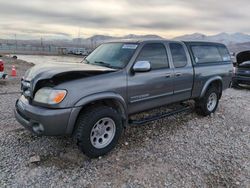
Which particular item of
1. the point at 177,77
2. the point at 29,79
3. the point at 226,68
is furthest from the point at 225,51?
the point at 29,79

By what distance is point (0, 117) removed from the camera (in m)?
5.59

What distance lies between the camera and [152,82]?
4633mm

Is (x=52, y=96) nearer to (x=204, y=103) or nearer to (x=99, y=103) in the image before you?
(x=99, y=103)

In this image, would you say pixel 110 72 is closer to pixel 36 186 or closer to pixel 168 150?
pixel 168 150

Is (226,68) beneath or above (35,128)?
above

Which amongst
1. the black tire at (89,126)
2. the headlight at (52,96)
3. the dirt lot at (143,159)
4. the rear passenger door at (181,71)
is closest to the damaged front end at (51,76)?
the headlight at (52,96)

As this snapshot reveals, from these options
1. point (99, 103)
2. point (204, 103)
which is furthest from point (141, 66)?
point (204, 103)

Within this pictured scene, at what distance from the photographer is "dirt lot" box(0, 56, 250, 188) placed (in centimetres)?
341

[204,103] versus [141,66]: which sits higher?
[141,66]

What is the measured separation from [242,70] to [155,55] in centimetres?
702

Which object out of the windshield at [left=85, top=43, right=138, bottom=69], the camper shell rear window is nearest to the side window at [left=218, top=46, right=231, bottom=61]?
the camper shell rear window

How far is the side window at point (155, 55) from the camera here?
459 centimetres

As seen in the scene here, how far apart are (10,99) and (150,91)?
14.9 feet

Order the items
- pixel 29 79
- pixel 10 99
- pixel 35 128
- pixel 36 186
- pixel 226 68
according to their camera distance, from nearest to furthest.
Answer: pixel 36 186 < pixel 35 128 < pixel 29 79 < pixel 226 68 < pixel 10 99
